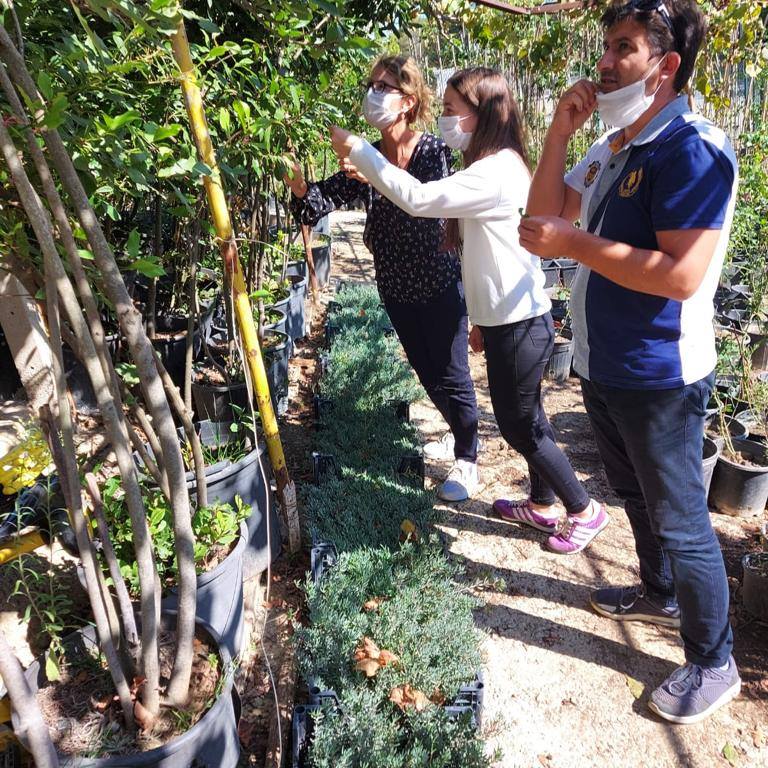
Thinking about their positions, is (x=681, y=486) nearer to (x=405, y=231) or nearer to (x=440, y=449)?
(x=405, y=231)

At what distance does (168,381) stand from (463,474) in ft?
5.28

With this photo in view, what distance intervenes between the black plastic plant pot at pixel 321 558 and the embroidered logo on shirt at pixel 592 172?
1.57 m

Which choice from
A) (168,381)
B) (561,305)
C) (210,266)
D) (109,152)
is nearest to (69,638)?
(168,381)

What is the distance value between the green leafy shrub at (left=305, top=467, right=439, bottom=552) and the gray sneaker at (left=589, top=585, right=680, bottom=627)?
733mm

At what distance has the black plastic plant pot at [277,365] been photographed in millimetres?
3768

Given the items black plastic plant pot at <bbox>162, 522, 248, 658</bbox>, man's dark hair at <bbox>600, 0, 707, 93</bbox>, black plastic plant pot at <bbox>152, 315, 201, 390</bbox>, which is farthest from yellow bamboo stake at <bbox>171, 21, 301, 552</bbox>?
black plastic plant pot at <bbox>152, 315, 201, 390</bbox>

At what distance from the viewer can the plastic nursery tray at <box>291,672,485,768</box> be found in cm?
175

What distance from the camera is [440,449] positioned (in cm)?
356

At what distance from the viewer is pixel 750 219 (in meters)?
4.86

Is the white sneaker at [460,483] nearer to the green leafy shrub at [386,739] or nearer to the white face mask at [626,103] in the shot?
the green leafy shrub at [386,739]

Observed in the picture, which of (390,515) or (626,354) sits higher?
(626,354)

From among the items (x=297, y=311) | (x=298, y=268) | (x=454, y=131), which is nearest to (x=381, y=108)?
(x=454, y=131)

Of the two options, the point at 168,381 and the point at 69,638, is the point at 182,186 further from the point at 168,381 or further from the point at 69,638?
the point at 69,638

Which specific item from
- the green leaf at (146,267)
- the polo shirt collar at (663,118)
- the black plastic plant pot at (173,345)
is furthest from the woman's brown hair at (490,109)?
the black plastic plant pot at (173,345)
